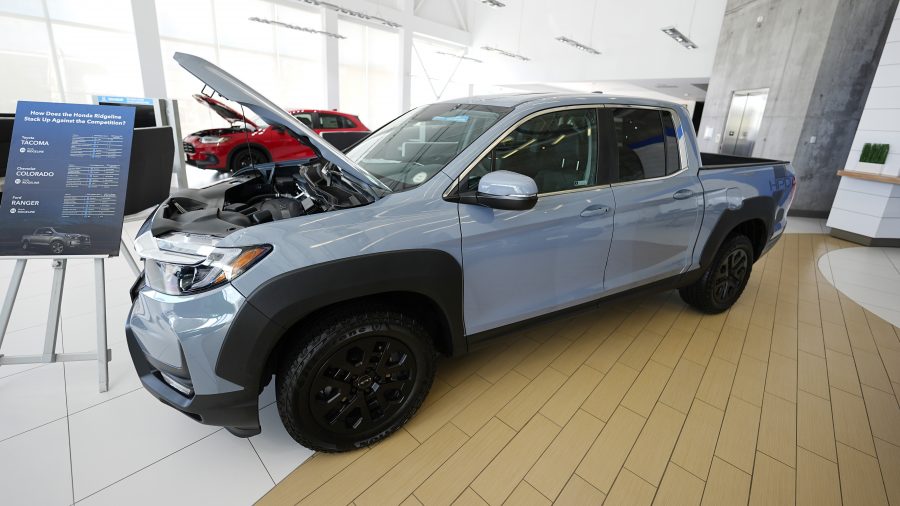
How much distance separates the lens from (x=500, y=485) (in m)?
1.58

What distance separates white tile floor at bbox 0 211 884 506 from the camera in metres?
1.49

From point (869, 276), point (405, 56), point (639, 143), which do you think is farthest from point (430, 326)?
point (405, 56)

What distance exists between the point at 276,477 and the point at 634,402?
170 cm

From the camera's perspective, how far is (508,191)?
4.90ft

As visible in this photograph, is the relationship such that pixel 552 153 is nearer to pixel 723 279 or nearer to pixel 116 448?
pixel 723 279

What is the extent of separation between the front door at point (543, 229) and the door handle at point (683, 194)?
55 cm

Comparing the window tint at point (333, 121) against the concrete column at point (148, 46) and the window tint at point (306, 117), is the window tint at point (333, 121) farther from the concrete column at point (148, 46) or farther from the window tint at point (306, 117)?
the concrete column at point (148, 46)

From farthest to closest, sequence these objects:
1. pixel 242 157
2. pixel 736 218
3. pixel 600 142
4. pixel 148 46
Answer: pixel 148 46, pixel 242 157, pixel 736 218, pixel 600 142

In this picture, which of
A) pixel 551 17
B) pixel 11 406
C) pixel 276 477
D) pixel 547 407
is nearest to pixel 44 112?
pixel 11 406

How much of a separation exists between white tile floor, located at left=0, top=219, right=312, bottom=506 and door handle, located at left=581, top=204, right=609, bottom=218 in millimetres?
1631

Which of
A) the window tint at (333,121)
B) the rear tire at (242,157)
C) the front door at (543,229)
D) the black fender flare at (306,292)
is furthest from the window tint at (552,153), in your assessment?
the window tint at (333,121)

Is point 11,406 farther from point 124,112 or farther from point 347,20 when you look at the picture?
point 347,20

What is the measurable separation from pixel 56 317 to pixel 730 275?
4.11 m

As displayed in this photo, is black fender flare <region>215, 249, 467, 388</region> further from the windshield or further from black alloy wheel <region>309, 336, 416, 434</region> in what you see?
the windshield
